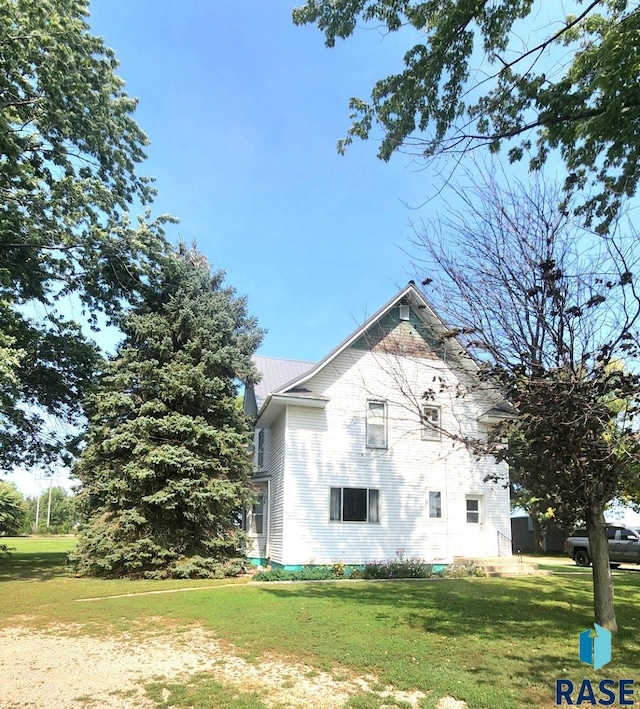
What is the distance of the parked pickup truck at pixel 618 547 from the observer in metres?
21.3

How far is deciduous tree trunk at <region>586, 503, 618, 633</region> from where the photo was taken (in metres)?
7.56

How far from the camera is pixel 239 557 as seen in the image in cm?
1712

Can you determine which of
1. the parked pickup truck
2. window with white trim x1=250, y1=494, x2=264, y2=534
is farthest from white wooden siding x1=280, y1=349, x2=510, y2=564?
the parked pickup truck

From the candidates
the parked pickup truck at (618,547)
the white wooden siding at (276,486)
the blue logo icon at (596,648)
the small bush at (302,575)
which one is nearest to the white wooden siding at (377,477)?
the white wooden siding at (276,486)

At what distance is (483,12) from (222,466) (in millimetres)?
14983

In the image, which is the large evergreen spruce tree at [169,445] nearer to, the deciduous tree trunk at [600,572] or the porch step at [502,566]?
the porch step at [502,566]

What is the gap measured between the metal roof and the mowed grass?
8.53 meters

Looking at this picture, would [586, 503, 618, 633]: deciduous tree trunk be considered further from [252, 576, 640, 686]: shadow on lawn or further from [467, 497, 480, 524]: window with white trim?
[467, 497, 480, 524]: window with white trim

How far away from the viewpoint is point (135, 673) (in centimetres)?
576

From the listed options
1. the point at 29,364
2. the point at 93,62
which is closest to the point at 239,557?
the point at 29,364

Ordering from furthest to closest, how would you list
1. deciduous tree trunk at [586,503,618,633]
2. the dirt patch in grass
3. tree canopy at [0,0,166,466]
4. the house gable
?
the house gable → tree canopy at [0,0,166,466] → deciduous tree trunk at [586,503,618,633] → the dirt patch in grass

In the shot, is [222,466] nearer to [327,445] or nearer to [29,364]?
[327,445]

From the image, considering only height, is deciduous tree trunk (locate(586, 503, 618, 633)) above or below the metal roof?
below

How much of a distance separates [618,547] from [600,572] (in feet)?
55.9
